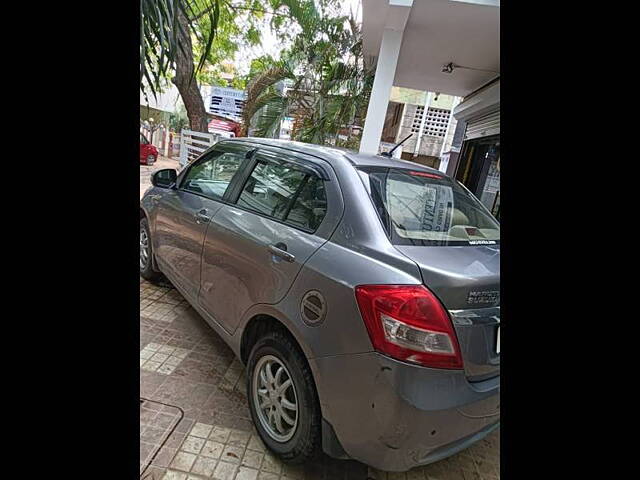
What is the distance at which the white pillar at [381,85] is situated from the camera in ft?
16.7

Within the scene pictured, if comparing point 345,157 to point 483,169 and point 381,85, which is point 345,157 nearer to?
point 381,85

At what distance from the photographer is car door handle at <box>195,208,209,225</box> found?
2653mm

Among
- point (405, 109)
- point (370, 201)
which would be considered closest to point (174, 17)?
point (370, 201)

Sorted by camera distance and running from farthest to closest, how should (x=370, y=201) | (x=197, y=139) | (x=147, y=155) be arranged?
(x=147, y=155), (x=197, y=139), (x=370, y=201)

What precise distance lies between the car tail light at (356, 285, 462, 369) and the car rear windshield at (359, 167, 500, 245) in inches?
12.4

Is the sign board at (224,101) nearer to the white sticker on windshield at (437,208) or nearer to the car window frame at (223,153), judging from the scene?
the car window frame at (223,153)

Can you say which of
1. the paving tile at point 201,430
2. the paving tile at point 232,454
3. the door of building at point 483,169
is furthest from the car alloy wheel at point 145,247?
the door of building at point 483,169

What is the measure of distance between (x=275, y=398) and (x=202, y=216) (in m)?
1.38

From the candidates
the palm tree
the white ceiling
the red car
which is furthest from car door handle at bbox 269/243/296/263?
the red car
